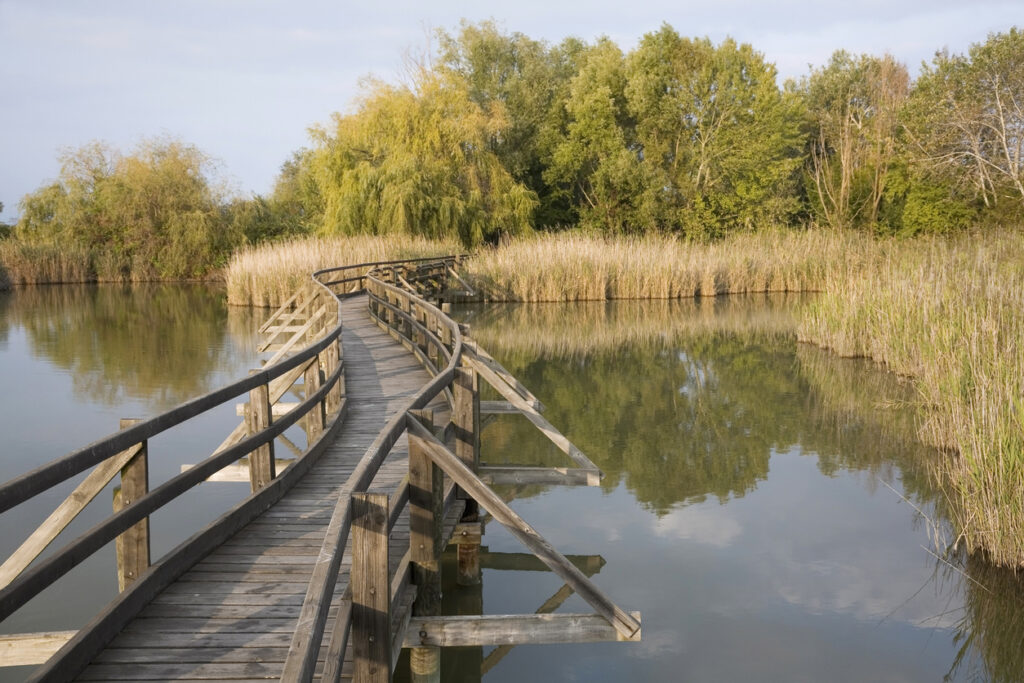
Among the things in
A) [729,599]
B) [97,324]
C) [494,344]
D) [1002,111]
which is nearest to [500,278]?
[494,344]

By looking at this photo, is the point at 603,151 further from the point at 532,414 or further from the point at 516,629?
the point at 516,629

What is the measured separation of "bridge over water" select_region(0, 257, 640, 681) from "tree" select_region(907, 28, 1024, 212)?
2670cm

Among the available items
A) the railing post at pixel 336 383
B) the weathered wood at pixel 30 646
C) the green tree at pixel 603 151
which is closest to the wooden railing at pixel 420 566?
the weathered wood at pixel 30 646

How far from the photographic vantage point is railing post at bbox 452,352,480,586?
599 centimetres

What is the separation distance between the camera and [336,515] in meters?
2.88

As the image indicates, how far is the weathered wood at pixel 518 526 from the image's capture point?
13.0 feet

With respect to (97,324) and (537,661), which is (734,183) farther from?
(537,661)

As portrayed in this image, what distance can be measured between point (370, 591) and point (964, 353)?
7.69 metres

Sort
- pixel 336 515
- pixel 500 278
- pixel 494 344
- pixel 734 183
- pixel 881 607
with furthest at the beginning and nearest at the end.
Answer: pixel 734 183 → pixel 500 278 → pixel 494 344 → pixel 881 607 → pixel 336 515

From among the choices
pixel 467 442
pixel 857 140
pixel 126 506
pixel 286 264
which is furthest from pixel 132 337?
pixel 857 140

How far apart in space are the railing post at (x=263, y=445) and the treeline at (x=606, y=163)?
97.6 feet

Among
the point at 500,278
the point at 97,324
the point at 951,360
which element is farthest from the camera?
the point at 500,278

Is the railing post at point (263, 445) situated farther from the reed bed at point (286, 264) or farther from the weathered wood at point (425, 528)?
the reed bed at point (286, 264)

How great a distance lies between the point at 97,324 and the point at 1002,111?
2774 centimetres
